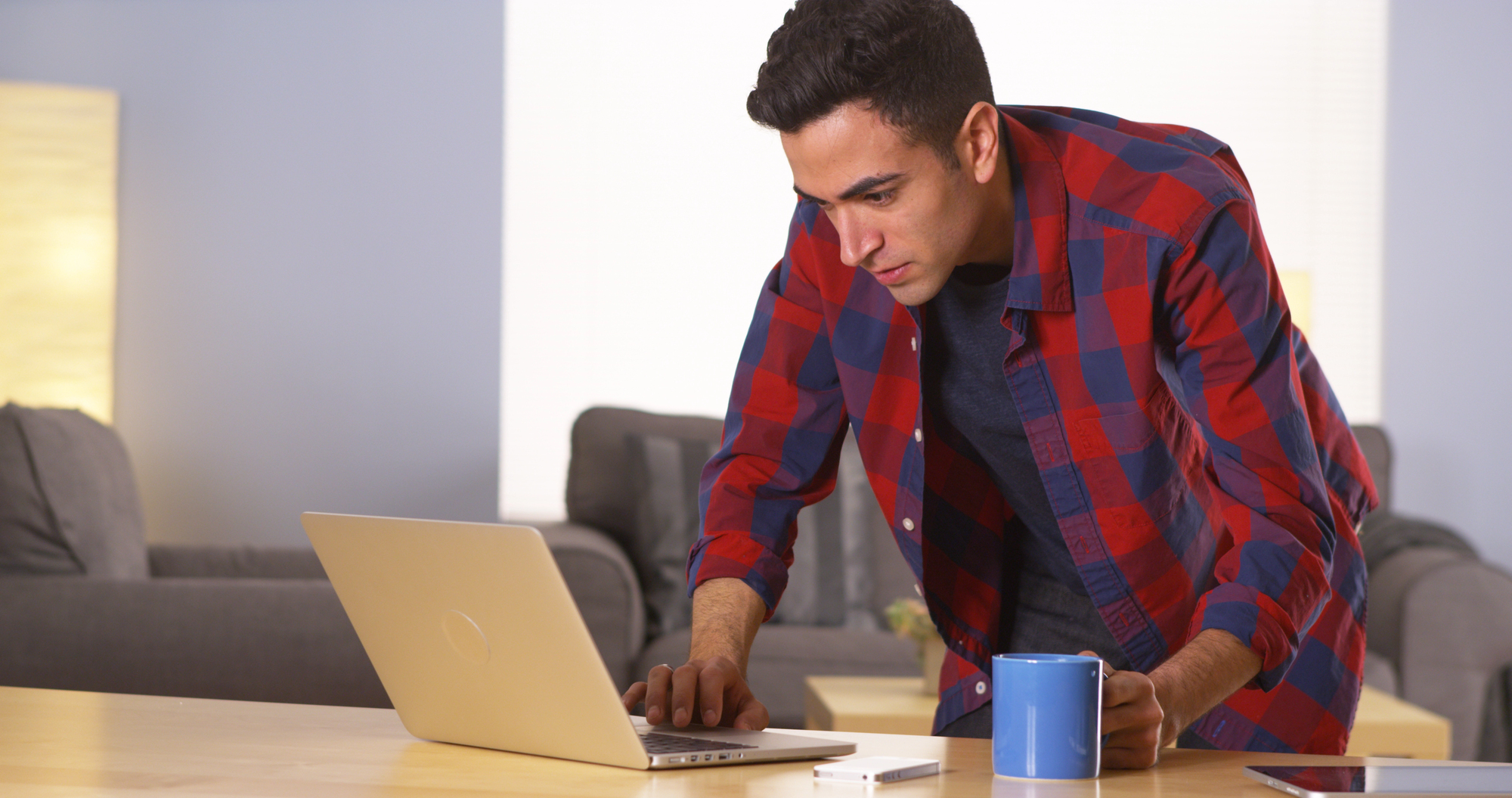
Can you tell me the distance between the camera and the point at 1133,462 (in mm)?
1246

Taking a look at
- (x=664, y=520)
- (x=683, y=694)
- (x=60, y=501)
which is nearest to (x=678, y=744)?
(x=683, y=694)

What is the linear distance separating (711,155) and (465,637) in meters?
3.26

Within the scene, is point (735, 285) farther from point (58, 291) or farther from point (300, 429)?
point (58, 291)

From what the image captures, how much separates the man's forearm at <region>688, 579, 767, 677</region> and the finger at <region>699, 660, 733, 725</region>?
3.5 inches

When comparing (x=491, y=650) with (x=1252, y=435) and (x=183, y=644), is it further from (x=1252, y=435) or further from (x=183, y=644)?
(x=183, y=644)

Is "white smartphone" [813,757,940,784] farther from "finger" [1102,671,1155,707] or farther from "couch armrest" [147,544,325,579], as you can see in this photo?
"couch armrest" [147,544,325,579]

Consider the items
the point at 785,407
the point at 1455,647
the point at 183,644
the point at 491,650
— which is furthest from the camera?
the point at 1455,647

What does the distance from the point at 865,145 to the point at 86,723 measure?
0.81 m

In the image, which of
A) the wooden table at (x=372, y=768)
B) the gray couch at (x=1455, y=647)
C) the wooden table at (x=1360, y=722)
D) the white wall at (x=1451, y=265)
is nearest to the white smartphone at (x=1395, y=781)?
the wooden table at (x=372, y=768)

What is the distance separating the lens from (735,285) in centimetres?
406

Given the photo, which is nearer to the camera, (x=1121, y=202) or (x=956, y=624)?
(x=1121, y=202)

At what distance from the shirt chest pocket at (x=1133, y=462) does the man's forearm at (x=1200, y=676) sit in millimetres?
261

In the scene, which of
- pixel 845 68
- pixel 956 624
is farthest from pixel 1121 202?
pixel 956 624

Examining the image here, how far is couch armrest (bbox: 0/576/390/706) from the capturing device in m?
2.44
